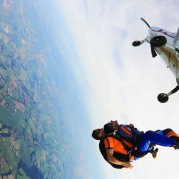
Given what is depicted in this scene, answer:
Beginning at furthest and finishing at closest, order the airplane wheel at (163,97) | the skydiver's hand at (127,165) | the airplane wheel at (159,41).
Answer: the airplane wheel at (163,97)
the airplane wheel at (159,41)
the skydiver's hand at (127,165)

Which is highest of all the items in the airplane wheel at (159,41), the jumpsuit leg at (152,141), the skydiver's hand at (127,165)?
the airplane wheel at (159,41)

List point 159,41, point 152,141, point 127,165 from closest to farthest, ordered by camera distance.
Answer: point 152,141 < point 127,165 < point 159,41

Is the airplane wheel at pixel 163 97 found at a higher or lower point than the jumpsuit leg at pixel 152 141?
higher

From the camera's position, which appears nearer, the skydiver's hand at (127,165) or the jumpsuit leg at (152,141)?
the jumpsuit leg at (152,141)

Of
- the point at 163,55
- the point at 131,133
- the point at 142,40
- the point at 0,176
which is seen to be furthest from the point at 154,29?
the point at 0,176

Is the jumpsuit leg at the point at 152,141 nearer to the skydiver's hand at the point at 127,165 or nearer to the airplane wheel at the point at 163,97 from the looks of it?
the skydiver's hand at the point at 127,165

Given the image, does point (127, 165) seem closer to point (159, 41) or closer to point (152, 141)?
point (152, 141)

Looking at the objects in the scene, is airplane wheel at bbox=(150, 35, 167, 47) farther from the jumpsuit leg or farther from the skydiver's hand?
the skydiver's hand

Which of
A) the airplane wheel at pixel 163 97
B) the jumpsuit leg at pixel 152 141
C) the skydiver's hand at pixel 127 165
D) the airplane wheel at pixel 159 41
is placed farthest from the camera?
the airplane wheel at pixel 163 97

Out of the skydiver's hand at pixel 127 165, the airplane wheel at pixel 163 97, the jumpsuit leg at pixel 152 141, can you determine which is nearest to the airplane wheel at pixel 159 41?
the jumpsuit leg at pixel 152 141

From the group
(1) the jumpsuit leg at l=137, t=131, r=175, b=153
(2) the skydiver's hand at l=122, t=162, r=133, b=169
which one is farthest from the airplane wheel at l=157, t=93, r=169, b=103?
(2) the skydiver's hand at l=122, t=162, r=133, b=169

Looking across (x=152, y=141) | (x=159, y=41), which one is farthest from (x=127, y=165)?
(x=159, y=41)

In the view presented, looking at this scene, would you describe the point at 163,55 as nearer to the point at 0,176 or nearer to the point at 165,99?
the point at 165,99
